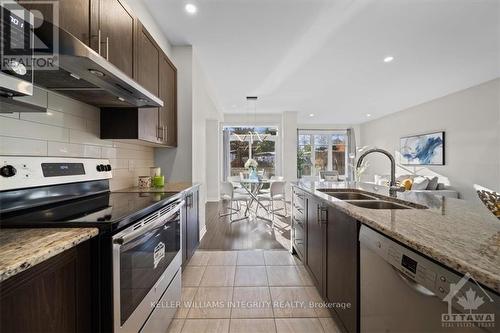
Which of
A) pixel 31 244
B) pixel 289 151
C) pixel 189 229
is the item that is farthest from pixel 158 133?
pixel 289 151

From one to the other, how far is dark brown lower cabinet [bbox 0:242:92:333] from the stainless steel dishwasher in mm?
1177

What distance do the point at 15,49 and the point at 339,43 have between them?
3.11 metres

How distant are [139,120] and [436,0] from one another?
296cm

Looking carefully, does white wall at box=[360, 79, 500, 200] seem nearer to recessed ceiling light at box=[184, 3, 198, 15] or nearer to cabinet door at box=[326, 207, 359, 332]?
cabinet door at box=[326, 207, 359, 332]

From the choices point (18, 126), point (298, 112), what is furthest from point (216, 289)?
point (298, 112)

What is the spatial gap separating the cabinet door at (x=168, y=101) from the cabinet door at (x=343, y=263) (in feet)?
6.24

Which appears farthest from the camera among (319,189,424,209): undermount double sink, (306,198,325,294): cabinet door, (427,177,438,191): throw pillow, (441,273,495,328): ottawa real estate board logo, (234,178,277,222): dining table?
(427,177,438,191): throw pillow

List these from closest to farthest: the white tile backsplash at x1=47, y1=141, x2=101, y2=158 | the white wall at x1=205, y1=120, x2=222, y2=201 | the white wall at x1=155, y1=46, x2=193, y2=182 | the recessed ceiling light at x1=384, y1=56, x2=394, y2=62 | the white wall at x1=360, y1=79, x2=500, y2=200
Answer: the white tile backsplash at x1=47, y1=141, x2=101, y2=158 → the white wall at x1=155, y1=46, x2=193, y2=182 → the recessed ceiling light at x1=384, y1=56, x2=394, y2=62 → the white wall at x1=360, y1=79, x2=500, y2=200 → the white wall at x1=205, y1=120, x2=222, y2=201

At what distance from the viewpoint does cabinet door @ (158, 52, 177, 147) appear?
241cm

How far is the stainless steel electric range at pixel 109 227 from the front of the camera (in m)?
0.89

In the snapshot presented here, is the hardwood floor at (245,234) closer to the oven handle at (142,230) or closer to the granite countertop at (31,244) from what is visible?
the oven handle at (142,230)

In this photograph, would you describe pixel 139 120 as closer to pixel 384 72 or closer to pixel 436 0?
pixel 436 0

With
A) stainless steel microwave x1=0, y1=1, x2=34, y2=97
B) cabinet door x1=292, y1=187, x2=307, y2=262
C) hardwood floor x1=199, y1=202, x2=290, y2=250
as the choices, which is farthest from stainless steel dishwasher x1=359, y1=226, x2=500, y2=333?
hardwood floor x1=199, y1=202, x2=290, y2=250

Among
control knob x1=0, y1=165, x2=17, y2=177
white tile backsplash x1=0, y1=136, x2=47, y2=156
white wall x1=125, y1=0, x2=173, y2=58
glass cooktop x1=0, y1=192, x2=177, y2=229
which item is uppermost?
white wall x1=125, y1=0, x2=173, y2=58
